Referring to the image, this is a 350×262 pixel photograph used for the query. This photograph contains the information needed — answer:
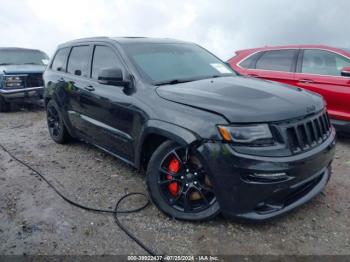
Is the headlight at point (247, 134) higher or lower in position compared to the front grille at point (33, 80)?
higher

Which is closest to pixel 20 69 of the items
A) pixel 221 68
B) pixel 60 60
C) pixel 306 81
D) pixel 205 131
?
pixel 60 60

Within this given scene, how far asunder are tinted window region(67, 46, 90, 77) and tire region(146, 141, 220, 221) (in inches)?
78.6

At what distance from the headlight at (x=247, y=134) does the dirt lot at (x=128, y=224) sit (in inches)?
34.1

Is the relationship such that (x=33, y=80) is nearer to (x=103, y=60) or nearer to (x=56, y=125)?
(x=56, y=125)

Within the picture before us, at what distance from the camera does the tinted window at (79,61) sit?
183 inches

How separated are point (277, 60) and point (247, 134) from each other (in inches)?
151

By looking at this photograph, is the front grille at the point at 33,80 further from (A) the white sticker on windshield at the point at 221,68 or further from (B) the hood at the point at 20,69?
(A) the white sticker on windshield at the point at 221,68

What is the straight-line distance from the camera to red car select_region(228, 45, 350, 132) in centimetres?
517

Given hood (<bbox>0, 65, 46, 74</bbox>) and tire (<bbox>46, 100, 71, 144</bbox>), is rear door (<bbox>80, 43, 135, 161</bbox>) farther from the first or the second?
hood (<bbox>0, 65, 46, 74</bbox>)

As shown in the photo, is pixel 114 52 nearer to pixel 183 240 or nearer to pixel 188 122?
pixel 188 122

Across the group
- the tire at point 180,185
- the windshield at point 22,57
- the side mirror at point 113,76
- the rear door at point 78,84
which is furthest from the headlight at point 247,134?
the windshield at point 22,57

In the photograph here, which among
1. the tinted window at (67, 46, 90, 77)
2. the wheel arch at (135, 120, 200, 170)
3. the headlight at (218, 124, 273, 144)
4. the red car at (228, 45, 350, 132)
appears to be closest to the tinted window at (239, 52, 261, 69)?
the red car at (228, 45, 350, 132)

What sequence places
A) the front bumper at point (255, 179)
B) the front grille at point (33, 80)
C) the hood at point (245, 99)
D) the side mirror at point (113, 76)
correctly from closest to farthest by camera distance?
1. the front bumper at point (255, 179)
2. the hood at point (245, 99)
3. the side mirror at point (113, 76)
4. the front grille at point (33, 80)

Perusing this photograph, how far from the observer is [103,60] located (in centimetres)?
426
